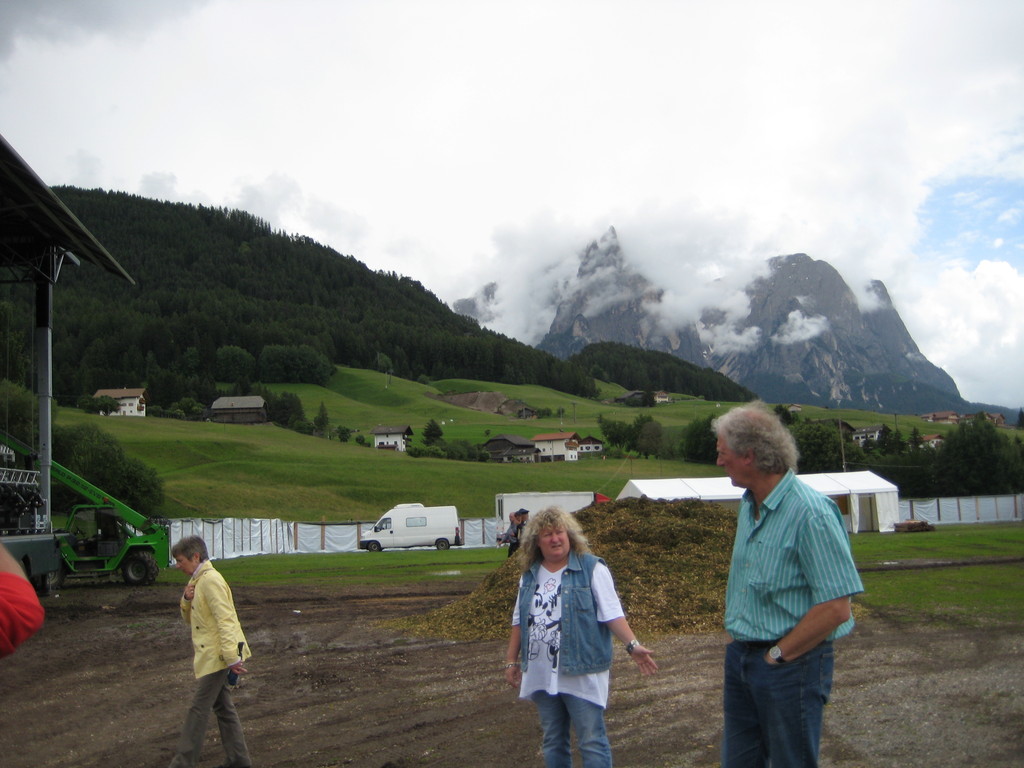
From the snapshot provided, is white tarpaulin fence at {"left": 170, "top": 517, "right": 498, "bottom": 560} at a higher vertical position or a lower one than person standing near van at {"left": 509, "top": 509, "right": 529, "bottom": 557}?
lower

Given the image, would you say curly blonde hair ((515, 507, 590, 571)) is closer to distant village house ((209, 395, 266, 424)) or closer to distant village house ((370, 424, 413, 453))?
distant village house ((370, 424, 413, 453))

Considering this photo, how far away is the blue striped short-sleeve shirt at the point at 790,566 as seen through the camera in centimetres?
330

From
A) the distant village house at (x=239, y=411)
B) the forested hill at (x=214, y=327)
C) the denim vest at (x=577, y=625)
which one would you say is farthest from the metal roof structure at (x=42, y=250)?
the forested hill at (x=214, y=327)

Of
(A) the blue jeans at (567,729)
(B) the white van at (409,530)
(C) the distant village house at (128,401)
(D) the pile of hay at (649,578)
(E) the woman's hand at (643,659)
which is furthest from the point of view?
(C) the distant village house at (128,401)

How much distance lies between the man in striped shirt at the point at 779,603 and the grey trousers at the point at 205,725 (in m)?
4.25

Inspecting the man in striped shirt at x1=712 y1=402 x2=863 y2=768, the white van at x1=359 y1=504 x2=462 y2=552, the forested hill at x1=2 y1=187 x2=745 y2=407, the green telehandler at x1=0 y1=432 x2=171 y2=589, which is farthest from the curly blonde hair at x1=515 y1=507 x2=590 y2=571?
the forested hill at x1=2 y1=187 x2=745 y2=407

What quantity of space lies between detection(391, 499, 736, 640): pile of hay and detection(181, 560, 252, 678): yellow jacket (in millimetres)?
6248

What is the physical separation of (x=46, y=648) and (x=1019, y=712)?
43.6ft

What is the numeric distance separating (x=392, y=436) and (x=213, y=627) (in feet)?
317

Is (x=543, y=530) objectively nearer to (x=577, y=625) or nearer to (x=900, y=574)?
(x=577, y=625)

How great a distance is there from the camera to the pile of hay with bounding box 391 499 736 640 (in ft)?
40.2

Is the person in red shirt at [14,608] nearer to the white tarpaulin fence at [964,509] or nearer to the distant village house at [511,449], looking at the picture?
the white tarpaulin fence at [964,509]

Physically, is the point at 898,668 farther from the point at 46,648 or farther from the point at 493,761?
A: the point at 46,648

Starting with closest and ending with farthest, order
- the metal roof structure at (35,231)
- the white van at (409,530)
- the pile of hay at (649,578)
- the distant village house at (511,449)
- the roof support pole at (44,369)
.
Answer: the pile of hay at (649,578) < the metal roof structure at (35,231) < the roof support pole at (44,369) < the white van at (409,530) < the distant village house at (511,449)
